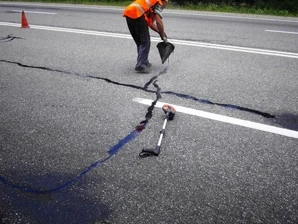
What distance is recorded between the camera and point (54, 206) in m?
1.94

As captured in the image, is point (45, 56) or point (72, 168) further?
point (45, 56)

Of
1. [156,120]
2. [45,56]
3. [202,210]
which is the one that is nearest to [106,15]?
[45,56]

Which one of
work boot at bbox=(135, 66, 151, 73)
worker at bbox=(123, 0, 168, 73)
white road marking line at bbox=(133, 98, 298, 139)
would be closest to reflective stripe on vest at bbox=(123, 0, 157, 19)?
worker at bbox=(123, 0, 168, 73)

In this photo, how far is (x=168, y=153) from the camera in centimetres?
247

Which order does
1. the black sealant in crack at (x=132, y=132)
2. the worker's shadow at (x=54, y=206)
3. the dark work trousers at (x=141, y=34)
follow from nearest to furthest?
the worker's shadow at (x=54, y=206) < the black sealant in crack at (x=132, y=132) < the dark work trousers at (x=141, y=34)

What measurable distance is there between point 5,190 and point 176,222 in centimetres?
150

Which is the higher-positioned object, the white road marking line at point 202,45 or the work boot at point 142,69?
the white road marking line at point 202,45

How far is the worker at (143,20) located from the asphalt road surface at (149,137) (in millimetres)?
338

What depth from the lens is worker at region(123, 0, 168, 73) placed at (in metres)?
3.91

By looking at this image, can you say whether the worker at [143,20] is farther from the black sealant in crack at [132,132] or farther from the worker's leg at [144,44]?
the black sealant in crack at [132,132]

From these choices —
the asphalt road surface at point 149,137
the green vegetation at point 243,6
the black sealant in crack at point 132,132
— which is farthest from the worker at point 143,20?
the green vegetation at point 243,6

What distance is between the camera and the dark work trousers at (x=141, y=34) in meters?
4.15

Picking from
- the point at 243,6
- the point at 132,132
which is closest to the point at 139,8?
the point at 132,132

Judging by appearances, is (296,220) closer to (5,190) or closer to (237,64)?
(5,190)
